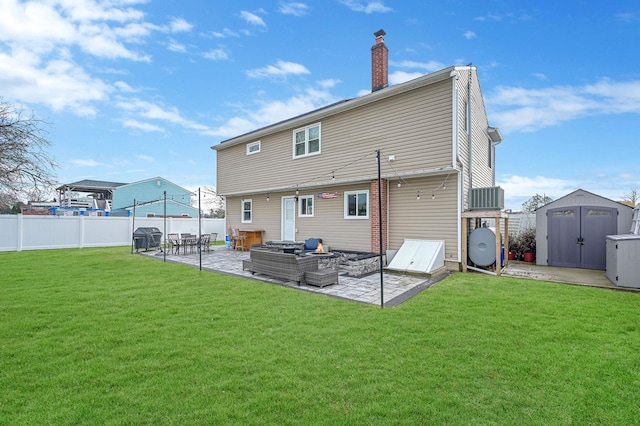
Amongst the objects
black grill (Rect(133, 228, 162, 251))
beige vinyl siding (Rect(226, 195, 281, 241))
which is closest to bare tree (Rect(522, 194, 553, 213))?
beige vinyl siding (Rect(226, 195, 281, 241))

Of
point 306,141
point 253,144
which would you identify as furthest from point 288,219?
point 253,144

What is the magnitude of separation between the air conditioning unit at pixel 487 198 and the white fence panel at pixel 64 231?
12567mm

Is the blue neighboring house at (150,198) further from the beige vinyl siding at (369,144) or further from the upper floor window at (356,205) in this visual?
the upper floor window at (356,205)

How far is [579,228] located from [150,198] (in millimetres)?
A: 33796

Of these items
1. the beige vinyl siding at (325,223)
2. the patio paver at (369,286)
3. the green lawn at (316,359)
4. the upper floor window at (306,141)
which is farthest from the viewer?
the upper floor window at (306,141)

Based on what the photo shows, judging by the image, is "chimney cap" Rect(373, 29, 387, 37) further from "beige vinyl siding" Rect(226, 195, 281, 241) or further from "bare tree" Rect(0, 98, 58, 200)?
"bare tree" Rect(0, 98, 58, 200)

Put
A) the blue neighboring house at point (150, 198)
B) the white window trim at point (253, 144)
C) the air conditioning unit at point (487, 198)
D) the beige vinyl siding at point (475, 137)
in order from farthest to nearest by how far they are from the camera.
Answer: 1. the blue neighboring house at point (150, 198)
2. the white window trim at point (253, 144)
3. the beige vinyl siding at point (475, 137)
4. the air conditioning unit at point (487, 198)

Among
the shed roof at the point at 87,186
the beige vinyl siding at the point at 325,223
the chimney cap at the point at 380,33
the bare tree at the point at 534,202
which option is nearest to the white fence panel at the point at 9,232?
the beige vinyl siding at the point at 325,223

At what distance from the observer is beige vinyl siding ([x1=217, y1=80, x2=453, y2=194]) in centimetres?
907

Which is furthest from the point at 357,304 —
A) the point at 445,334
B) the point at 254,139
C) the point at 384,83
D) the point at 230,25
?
the point at 230,25

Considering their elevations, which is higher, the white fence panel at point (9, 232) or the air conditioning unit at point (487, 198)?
the air conditioning unit at point (487, 198)

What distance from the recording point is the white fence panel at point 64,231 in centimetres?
1455

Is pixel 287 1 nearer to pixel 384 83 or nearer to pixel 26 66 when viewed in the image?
pixel 384 83

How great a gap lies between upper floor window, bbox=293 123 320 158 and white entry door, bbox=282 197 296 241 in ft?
7.51
